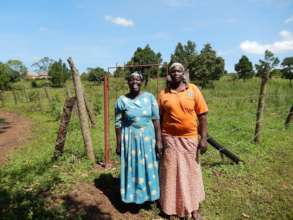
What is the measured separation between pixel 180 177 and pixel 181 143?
17.0 inches

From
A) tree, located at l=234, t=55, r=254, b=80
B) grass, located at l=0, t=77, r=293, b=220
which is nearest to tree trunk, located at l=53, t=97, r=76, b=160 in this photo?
grass, located at l=0, t=77, r=293, b=220

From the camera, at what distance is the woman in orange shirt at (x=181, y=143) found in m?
3.28

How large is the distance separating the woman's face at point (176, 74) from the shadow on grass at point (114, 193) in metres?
1.81

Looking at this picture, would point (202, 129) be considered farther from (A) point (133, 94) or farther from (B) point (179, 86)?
(A) point (133, 94)

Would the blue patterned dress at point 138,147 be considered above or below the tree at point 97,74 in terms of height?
below

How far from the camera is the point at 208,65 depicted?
32.7 m

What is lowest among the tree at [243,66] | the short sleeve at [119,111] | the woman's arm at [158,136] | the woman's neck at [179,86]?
the woman's arm at [158,136]

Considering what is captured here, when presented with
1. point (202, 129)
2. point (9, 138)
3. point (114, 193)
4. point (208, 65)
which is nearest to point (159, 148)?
point (202, 129)

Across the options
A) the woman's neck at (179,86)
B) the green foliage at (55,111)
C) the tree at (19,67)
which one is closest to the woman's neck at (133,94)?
the woman's neck at (179,86)

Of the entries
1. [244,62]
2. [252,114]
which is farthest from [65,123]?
[244,62]

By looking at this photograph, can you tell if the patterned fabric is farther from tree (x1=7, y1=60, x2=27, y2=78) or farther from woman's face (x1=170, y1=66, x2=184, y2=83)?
tree (x1=7, y1=60, x2=27, y2=78)

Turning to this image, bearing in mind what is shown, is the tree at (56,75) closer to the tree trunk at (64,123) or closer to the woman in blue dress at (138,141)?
the tree trunk at (64,123)

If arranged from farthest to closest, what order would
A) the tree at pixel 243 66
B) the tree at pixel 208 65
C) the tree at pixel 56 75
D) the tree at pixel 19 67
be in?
the tree at pixel 19 67, the tree at pixel 56 75, the tree at pixel 243 66, the tree at pixel 208 65

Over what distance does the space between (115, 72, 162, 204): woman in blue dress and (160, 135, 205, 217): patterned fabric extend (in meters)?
0.13
